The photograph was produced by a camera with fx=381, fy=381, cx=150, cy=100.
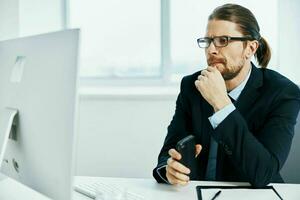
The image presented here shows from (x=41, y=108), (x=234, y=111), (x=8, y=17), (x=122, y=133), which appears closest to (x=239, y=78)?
(x=234, y=111)

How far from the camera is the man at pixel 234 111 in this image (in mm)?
1244

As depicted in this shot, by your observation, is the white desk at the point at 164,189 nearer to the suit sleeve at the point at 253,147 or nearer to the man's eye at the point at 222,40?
the suit sleeve at the point at 253,147

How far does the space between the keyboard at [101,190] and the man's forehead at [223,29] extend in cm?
70

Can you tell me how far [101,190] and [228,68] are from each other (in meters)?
0.69

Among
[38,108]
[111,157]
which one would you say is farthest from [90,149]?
[38,108]

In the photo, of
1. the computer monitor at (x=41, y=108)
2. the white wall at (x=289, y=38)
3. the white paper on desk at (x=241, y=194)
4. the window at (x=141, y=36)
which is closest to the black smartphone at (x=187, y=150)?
the white paper on desk at (x=241, y=194)

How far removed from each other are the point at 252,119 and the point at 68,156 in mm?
891

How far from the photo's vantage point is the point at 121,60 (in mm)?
2684

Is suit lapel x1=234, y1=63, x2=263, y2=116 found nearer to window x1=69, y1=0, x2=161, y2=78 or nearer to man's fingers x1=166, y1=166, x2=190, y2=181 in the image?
man's fingers x1=166, y1=166, x2=190, y2=181

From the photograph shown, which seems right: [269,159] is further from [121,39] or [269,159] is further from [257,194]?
[121,39]

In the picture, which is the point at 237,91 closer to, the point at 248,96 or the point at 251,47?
the point at 248,96

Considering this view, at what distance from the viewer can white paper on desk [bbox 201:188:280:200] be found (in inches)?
43.9

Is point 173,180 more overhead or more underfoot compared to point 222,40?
more underfoot

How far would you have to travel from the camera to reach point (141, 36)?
263cm
